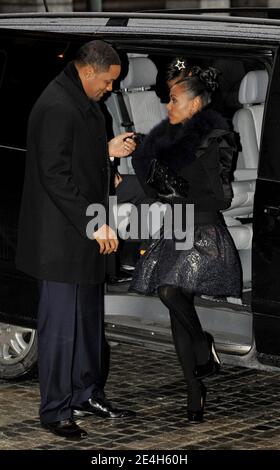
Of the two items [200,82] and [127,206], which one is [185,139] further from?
[127,206]

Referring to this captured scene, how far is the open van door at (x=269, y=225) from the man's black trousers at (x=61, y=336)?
86 centimetres

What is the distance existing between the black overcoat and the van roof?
0.72 meters

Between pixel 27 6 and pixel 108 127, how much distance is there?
45.9ft

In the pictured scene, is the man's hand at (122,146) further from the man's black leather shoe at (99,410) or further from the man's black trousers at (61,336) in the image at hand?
the man's black leather shoe at (99,410)

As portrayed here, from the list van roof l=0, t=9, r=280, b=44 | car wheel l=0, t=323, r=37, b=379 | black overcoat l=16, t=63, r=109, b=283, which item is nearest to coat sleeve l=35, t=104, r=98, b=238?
black overcoat l=16, t=63, r=109, b=283

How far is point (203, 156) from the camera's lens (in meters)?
6.96

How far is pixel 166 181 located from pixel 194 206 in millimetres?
217

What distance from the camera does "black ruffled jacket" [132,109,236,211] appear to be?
6945 mm

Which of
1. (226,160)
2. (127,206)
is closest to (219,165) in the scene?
(226,160)

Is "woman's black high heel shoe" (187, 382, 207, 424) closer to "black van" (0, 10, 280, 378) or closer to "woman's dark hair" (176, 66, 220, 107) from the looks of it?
"black van" (0, 10, 280, 378)

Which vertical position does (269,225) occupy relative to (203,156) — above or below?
below

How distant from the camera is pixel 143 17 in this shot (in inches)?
301

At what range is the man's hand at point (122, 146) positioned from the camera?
7090 mm
